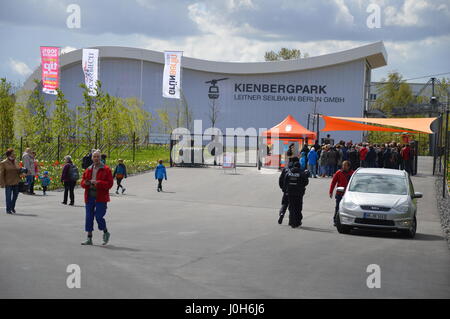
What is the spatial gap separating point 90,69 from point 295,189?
1402 inches

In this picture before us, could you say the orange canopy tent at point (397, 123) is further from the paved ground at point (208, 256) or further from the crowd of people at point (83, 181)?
the crowd of people at point (83, 181)

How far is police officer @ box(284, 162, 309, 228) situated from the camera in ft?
56.0

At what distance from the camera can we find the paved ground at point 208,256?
8836 millimetres

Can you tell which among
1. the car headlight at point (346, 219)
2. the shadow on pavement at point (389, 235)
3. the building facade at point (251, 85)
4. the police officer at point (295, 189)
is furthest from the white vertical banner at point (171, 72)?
the car headlight at point (346, 219)

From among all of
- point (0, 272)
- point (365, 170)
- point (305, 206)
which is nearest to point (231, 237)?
point (365, 170)

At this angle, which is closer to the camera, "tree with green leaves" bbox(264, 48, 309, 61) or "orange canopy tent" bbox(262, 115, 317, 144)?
"orange canopy tent" bbox(262, 115, 317, 144)

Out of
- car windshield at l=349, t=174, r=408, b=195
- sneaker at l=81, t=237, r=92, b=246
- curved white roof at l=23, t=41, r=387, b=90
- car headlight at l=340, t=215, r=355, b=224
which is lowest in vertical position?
sneaker at l=81, t=237, r=92, b=246

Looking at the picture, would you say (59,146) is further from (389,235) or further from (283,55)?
(283,55)

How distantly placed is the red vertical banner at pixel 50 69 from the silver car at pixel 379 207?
1618 inches

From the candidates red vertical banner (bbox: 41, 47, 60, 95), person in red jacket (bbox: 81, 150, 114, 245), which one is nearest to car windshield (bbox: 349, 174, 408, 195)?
person in red jacket (bbox: 81, 150, 114, 245)

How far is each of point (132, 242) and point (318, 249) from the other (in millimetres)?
3472

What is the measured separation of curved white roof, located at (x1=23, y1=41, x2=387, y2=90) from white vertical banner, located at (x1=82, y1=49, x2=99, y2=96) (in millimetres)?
22798

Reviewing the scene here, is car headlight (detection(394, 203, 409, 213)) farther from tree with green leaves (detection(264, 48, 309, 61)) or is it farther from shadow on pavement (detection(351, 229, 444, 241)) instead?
tree with green leaves (detection(264, 48, 309, 61))

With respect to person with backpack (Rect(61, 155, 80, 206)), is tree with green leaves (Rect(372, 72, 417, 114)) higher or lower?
higher
